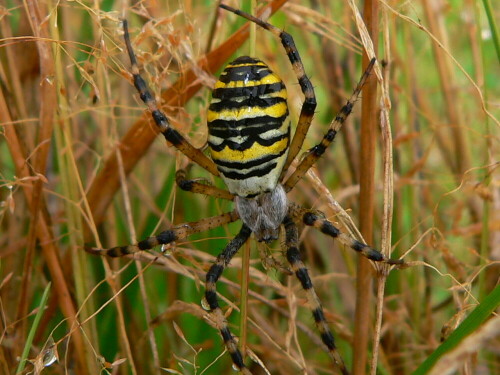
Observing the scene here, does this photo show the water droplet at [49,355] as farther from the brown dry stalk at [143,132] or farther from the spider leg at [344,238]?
the spider leg at [344,238]

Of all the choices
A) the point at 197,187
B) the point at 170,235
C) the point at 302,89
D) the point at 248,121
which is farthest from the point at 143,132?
the point at 302,89

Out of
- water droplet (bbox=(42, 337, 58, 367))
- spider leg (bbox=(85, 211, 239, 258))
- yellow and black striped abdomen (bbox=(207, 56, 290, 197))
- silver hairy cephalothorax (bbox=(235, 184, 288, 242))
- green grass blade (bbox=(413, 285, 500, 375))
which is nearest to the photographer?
green grass blade (bbox=(413, 285, 500, 375))

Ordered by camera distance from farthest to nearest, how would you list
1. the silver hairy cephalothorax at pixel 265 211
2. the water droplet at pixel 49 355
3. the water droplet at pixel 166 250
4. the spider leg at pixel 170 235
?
1. the silver hairy cephalothorax at pixel 265 211
2. the spider leg at pixel 170 235
3. the water droplet at pixel 166 250
4. the water droplet at pixel 49 355

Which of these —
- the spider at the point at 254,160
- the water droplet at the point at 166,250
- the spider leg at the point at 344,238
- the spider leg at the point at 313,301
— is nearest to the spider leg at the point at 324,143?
the spider at the point at 254,160

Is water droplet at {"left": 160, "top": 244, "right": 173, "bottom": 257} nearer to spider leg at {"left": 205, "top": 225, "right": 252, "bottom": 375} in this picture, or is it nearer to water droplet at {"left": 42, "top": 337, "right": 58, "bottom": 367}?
spider leg at {"left": 205, "top": 225, "right": 252, "bottom": 375}

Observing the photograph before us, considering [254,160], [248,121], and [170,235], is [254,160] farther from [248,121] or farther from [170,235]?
[170,235]

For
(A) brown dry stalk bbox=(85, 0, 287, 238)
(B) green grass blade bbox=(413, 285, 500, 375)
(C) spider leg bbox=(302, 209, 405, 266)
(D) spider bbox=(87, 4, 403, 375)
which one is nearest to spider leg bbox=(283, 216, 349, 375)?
(D) spider bbox=(87, 4, 403, 375)

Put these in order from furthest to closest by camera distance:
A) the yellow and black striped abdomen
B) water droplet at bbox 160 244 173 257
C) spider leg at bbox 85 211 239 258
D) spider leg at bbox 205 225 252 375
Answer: spider leg at bbox 85 211 239 258, water droplet at bbox 160 244 173 257, spider leg at bbox 205 225 252 375, the yellow and black striped abdomen

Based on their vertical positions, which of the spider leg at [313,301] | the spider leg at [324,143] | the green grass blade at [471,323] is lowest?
the spider leg at [313,301]
